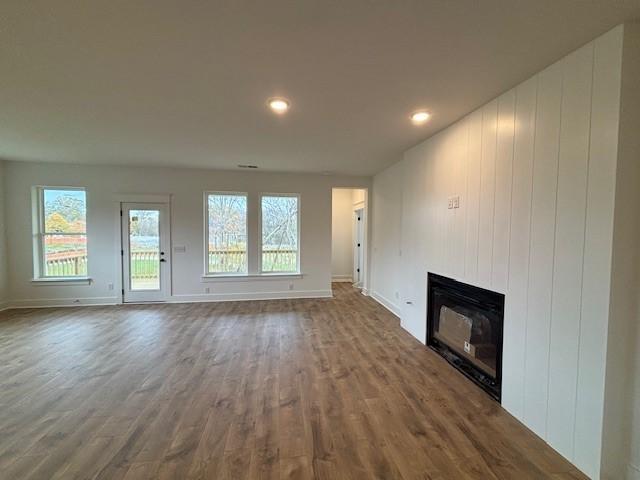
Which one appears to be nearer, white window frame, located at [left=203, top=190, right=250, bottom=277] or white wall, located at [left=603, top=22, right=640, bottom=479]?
white wall, located at [left=603, top=22, right=640, bottom=479]

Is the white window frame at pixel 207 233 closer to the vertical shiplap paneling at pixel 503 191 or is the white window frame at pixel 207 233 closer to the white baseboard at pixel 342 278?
the white baseboard at pixel 342 278

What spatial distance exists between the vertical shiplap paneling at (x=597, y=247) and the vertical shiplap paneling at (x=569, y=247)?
0.04 metres

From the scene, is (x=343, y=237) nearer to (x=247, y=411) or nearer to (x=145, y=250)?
(x=145, y=250)

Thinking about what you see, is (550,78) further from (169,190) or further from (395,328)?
(169,190)

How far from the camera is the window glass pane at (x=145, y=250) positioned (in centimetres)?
544

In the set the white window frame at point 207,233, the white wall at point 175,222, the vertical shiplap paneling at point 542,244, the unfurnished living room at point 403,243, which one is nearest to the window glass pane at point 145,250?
the white wall at point 175,222

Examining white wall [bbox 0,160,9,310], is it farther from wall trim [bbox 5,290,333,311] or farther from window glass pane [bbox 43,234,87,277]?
window glass pane [bbox 43,234,87,277]

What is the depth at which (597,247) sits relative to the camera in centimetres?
159

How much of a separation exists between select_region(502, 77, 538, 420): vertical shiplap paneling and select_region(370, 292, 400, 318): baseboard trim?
259cm

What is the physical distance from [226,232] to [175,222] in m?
1.00

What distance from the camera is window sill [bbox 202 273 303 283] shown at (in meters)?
5.66

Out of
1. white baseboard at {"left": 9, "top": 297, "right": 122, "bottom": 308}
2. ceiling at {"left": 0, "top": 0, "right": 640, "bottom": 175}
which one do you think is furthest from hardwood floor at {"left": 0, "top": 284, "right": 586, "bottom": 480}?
ceiling at {"left": 0, "top": 0, "right": 640, "bottom": 175}

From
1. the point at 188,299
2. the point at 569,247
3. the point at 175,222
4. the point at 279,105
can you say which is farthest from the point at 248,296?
the point at 569,247

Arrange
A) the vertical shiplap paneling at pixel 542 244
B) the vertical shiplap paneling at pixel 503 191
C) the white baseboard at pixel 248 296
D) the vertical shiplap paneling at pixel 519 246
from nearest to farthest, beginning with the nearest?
the vertical shiplap paneling at pixel 542 244
the vertical shiplap paneling at pixel 519 246
the vertical shiplap paneling at pixel 503 191
the white baseboard at pixel 248 296
